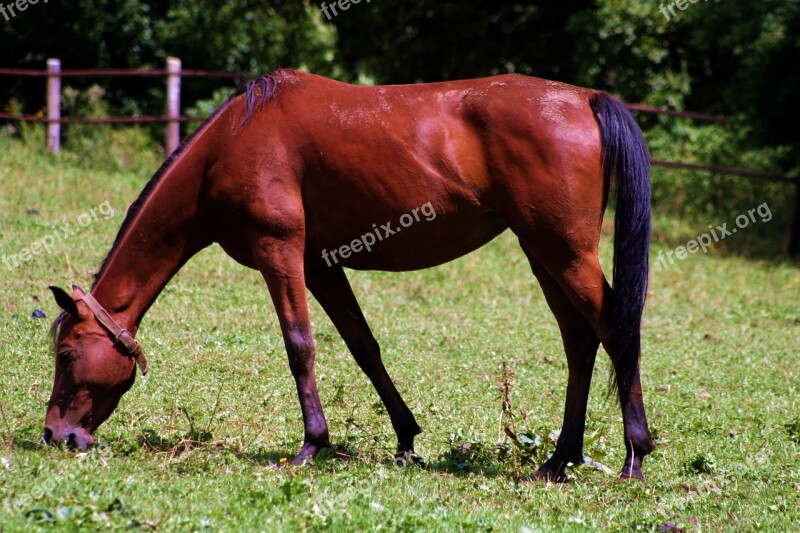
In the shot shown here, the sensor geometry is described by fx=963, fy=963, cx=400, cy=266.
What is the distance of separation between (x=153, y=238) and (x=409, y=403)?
7.84 feet

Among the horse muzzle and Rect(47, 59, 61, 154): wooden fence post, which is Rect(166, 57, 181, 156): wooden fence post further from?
the horse muzzle

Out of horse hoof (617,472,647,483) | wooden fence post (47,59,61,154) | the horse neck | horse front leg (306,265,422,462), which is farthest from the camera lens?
wooden fence post (47,59,61,154)

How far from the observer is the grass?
4.43 m

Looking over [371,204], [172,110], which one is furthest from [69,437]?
[172,110]

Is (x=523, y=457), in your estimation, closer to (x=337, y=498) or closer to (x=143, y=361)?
(x=337, y=498)

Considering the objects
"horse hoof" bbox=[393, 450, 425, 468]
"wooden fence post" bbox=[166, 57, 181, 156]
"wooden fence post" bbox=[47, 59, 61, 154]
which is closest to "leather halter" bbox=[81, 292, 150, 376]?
"horse hoof" bbox=[393, 450, 425, 468]

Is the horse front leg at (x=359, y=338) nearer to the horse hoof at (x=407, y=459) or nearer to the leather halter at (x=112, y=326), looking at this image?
the horse hoof at (x=407, y=459)

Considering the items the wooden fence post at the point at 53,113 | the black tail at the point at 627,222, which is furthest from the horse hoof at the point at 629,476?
the wooden fence post at the point at 53,113

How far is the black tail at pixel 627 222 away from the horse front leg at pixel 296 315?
1.65 m

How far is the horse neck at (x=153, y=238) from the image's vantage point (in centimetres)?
535

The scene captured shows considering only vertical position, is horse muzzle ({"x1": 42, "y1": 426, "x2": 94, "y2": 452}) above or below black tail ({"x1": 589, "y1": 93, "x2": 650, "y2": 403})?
below

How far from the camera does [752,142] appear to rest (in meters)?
13.9

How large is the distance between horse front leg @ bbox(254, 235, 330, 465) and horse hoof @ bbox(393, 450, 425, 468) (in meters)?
0.45

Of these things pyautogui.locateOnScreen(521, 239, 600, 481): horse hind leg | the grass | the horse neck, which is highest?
the horse neck
